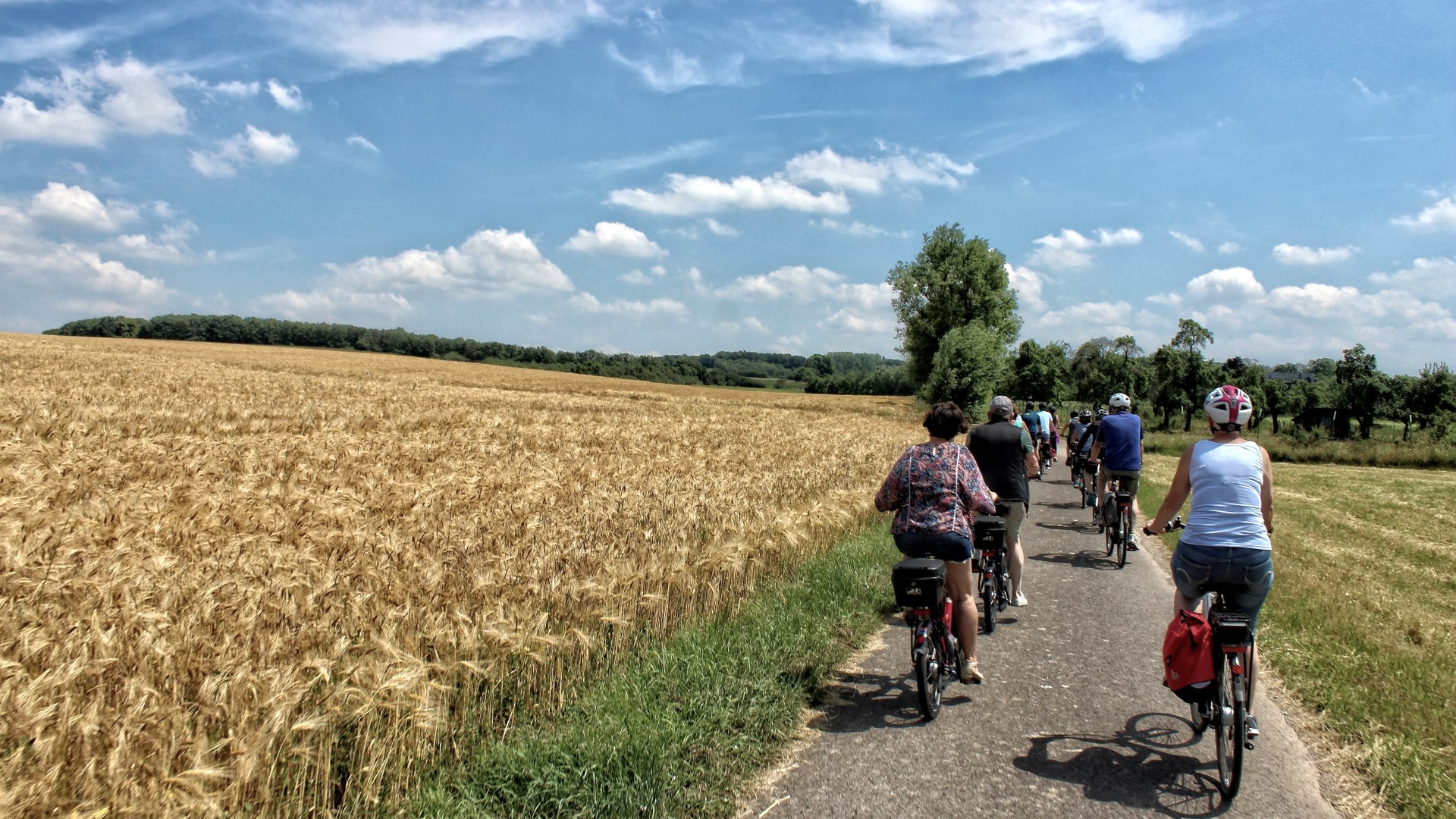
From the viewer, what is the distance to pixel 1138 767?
457 centimetres

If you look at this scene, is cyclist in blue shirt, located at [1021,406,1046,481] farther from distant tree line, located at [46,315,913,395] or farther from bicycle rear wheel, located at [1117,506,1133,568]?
distant tree line, located at [46,315,913,395]

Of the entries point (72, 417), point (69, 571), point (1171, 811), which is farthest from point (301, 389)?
point (1171, 811)

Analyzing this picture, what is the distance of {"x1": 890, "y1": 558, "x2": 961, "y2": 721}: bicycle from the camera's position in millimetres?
5102

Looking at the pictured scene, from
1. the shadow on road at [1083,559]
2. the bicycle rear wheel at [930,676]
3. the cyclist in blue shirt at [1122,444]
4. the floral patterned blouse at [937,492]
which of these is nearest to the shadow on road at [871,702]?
the bicycle rear wheel at [930,676]

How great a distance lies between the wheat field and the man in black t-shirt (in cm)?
220

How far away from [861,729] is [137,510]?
5835 millimetres

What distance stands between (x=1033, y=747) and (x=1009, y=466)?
369 centimetres

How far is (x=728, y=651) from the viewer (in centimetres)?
557

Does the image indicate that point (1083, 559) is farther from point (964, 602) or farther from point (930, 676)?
point (930, 676)

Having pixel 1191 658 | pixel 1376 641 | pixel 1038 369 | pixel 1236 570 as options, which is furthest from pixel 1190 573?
pixel 1038 369

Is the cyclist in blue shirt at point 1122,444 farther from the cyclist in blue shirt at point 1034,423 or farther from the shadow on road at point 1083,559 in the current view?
the cyclist in blue shirt at point 1034,423

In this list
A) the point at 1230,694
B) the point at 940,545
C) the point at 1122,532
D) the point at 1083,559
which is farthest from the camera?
the point at 1083,559

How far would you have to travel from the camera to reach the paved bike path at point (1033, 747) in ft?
13.5

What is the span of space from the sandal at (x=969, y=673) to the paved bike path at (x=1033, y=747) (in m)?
0.12
